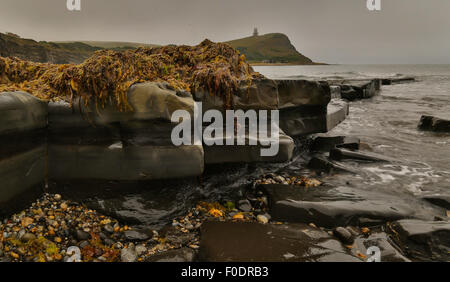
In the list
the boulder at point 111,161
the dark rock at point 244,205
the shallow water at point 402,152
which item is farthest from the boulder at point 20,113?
the shallow water at point 402,152

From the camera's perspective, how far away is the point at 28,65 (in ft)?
17.3

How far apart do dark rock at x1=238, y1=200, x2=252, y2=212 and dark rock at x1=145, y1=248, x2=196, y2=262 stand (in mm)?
1381

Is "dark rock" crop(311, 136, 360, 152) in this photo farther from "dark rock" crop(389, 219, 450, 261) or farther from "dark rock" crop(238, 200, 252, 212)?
"dark rock" crop(389, 219, 450, 261)

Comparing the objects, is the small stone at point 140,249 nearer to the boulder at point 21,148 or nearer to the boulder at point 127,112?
the boulder at point 21,148

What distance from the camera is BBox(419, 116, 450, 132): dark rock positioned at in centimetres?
1012

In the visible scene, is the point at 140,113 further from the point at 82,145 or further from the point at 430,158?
the point at 430,158

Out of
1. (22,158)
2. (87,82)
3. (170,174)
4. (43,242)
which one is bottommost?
(43,242)

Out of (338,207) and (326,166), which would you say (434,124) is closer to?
(326,166)

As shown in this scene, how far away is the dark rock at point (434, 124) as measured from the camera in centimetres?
1012

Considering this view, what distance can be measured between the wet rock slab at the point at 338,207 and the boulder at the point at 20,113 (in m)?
3.51

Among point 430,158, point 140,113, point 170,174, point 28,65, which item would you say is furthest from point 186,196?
point 430,158
